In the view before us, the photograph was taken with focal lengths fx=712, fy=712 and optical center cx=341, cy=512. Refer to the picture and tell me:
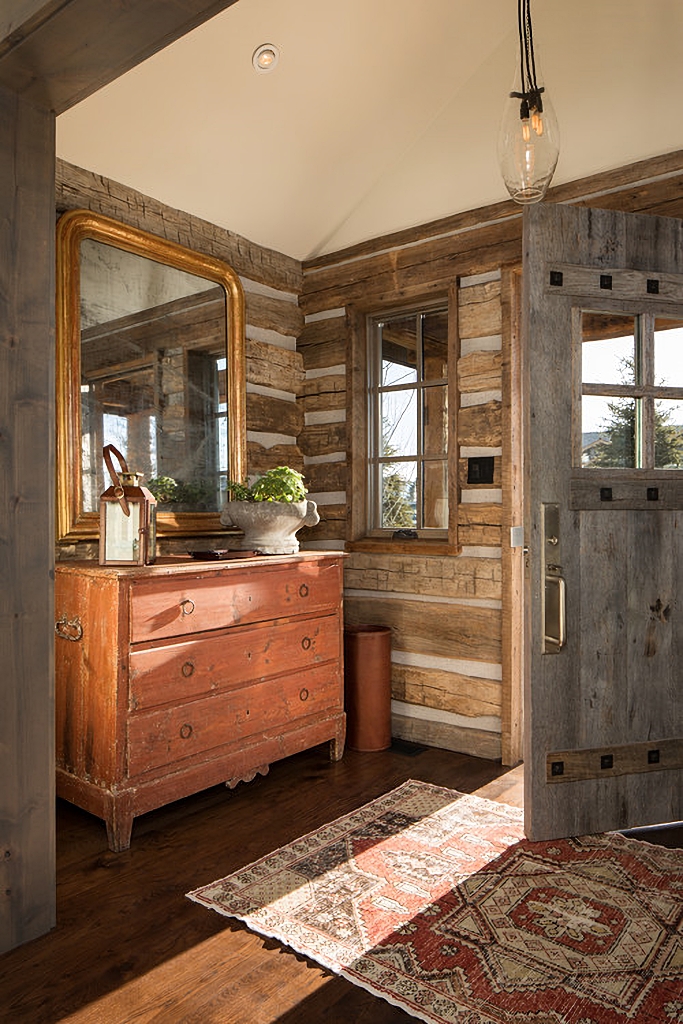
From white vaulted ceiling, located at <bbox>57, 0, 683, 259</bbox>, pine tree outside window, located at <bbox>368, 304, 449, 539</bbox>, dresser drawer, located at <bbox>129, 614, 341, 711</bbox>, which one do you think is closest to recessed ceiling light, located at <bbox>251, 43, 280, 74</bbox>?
white vaulted ceiling, located at <bbox>57, 0, 683, 259</bbox>

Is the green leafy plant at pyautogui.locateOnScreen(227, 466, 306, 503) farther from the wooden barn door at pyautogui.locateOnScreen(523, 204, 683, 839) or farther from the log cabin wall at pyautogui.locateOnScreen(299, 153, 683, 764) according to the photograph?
the wooden barn door at pyautogui.locateOnScreen(523, 204, 683, 839)

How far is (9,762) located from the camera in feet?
6.52

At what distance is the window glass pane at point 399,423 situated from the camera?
402 centimetres

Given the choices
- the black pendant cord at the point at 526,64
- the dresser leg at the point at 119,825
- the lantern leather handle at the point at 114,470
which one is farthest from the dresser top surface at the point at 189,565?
the black pendant cord at the point at 526,64

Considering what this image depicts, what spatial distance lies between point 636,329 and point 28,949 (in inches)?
115

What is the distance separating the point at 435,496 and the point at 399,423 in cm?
49

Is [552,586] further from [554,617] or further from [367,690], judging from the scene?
[367,690]

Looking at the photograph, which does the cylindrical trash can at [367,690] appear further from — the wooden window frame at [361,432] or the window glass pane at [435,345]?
the window glass pane at [435,345]

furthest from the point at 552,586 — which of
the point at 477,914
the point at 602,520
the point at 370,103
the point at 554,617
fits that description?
the point at 370,103

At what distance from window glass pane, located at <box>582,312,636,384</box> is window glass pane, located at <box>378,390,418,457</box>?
138 cm

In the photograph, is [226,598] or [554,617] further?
[226,598]

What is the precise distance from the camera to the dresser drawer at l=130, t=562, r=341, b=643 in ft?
8.71

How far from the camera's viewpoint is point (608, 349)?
2.75m

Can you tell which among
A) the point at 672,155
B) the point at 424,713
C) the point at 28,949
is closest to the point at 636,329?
the point at 672,155
